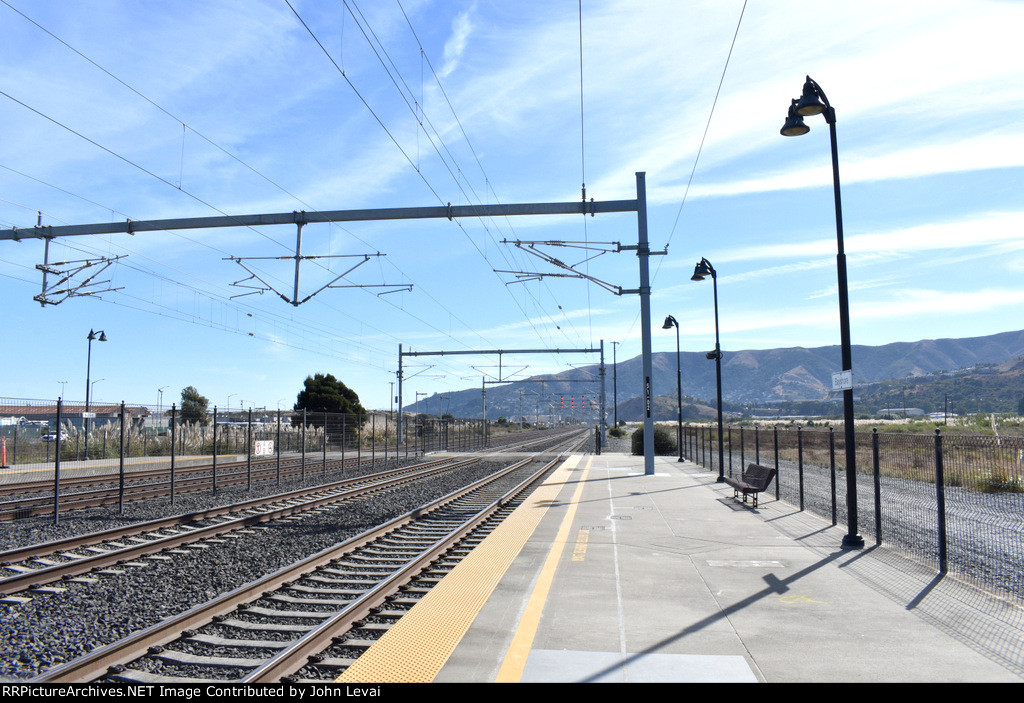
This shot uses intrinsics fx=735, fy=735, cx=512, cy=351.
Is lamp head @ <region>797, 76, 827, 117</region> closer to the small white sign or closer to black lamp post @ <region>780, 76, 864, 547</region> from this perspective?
black lamp post @ <region>780, 76, 864, 547</region>

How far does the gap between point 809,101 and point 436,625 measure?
853 cm

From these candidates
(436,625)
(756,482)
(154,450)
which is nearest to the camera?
(436,625)

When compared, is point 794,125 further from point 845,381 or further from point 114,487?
point 114,487

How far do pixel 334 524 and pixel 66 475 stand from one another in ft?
52.4

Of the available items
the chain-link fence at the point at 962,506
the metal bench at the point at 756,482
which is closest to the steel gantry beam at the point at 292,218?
the metal bench at the point at 756,482

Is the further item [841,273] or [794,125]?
[841,273]

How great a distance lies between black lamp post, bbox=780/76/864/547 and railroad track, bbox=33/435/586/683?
557 cm

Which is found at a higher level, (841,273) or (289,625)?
(841,273)

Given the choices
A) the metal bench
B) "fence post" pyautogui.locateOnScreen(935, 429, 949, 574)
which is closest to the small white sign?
"fence post" pyautogui.locateOnScreen(935, 429, 949, 574)

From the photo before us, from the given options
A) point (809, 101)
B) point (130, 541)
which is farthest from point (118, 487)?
point (809, 101)

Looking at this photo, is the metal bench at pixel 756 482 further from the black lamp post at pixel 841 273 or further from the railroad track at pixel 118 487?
the railroad track at pixel 118 487

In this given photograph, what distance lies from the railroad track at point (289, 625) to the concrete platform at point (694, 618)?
0.49 metres

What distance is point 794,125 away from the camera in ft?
34.6

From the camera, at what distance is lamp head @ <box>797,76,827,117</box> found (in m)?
10.3
